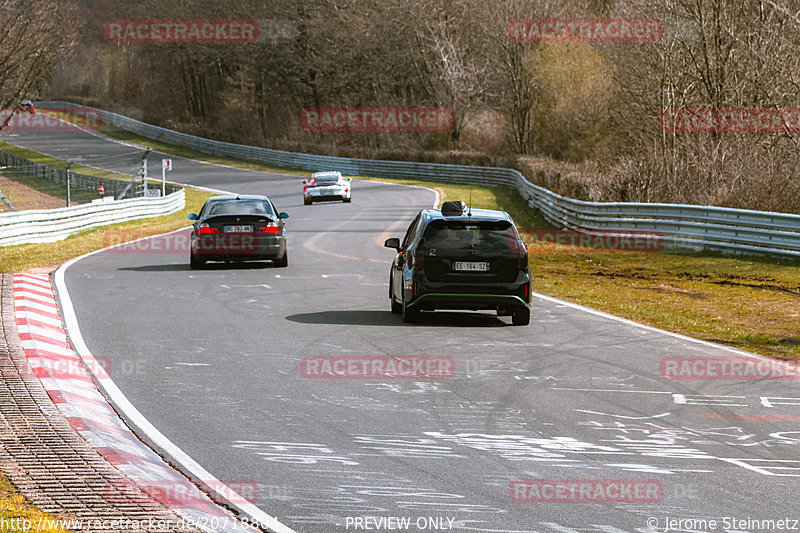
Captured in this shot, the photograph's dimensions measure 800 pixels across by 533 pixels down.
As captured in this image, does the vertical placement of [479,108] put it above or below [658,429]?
above

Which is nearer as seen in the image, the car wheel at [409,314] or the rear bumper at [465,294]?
the rear bumper at [465,294]

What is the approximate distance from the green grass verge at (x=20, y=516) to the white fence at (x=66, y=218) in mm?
22048

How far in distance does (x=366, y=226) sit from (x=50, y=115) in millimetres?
92848

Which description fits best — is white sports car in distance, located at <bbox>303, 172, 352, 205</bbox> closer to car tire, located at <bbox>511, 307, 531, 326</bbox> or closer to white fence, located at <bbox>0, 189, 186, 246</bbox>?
white fence, located at <bbox>0, 189, 186, 246</bbox>

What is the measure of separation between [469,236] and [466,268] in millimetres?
469

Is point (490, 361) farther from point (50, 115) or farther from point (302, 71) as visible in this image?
point (50, 115)

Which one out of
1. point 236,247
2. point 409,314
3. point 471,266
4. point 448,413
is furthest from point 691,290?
point 448,413

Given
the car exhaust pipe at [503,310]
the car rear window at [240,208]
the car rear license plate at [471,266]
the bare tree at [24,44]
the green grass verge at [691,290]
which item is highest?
the bare tree at [24,44]

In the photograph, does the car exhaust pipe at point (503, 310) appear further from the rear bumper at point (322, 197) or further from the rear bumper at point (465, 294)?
the rear bumper at point (322, 197)

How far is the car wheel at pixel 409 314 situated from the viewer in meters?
14.8

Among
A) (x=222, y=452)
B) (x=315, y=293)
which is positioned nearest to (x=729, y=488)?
(x=222, y=452)

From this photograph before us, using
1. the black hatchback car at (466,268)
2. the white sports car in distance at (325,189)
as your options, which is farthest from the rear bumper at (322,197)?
the black hatchback car at (466,268)

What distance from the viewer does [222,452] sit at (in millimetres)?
7895

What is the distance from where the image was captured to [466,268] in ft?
47.7
